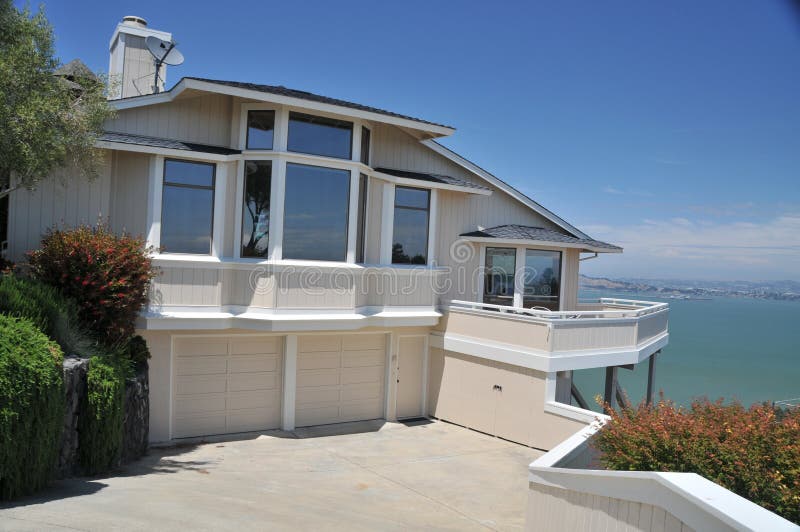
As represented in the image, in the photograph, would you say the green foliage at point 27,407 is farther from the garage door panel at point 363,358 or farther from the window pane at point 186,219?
the garage door panel at point 363,358

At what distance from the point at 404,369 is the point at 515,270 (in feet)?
14.7

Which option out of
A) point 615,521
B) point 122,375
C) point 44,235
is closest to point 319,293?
point 122,375

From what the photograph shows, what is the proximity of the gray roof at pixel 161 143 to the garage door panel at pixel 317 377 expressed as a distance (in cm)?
535

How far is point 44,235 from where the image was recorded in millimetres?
11688

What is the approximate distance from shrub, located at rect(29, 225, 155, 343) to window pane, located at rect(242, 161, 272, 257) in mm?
2469

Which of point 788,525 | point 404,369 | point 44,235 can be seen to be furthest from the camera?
point 404,369

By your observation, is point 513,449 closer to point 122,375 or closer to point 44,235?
point 122,375

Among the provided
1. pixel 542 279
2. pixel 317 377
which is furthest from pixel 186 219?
pixel 542 279

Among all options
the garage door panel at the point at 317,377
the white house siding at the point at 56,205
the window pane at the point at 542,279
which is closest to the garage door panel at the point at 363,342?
the garage door panel at the point at 317,377

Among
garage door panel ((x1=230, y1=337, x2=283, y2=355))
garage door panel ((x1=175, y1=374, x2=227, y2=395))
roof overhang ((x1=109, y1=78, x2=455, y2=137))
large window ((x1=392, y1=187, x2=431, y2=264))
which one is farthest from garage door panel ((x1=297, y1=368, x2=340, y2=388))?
roof overhang ((x1=109, y1=78, x2=455, y2=137))

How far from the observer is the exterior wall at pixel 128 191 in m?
12.4

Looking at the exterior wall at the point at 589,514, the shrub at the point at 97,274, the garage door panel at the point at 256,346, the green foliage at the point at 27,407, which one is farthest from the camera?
the garage door panel at the point at 256,346

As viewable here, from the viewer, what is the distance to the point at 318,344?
1477 centimetres

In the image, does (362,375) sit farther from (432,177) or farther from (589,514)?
(589,514)
